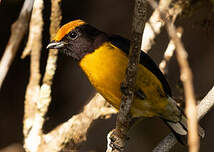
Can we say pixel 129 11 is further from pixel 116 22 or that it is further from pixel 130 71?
pixel 130 71

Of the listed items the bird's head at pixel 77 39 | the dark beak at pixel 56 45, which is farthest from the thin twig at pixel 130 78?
the dark beak at pixel 56 45

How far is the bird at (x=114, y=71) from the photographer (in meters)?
3.17

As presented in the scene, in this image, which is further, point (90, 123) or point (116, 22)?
point (116, 22)

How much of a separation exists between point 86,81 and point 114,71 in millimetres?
2335

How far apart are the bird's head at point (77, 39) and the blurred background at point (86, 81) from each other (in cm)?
178

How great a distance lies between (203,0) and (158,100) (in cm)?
152

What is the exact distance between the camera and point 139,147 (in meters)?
5.34

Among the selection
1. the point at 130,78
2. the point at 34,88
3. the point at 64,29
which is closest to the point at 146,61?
the point at 64,29

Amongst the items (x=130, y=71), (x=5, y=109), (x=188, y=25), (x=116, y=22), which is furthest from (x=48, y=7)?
(x=130, y=71)

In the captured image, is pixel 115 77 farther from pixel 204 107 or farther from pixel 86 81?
pixel 86 81

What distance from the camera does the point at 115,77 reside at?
3135 mm

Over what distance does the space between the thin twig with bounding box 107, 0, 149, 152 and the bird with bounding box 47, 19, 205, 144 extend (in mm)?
421

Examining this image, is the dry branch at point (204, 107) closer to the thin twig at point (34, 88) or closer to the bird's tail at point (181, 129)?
the bird's tail at point (181, 129)

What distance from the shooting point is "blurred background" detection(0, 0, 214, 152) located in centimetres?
512
